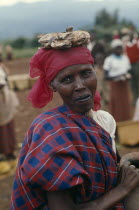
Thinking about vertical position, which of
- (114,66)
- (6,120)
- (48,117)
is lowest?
(6,120)

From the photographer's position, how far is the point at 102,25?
2472 centimetres

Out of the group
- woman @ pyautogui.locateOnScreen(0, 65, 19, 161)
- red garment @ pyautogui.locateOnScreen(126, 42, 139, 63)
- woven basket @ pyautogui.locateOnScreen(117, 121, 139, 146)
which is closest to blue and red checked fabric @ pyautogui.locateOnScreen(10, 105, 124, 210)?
woman @ pyautogui.locateOnScreen(0, 65, 19, 161)

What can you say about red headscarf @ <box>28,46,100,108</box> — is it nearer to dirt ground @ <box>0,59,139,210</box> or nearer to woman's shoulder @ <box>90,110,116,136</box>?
dirt ground @ <box>0,59,139,210</box>

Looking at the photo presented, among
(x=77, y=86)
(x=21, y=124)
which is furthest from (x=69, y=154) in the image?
(x=21, y=124)

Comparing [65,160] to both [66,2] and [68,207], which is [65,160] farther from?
[66,2]

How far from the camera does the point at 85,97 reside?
5.37ft

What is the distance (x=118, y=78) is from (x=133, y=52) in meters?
1.67

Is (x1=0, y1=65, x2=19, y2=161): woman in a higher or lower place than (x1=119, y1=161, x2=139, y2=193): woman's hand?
lower

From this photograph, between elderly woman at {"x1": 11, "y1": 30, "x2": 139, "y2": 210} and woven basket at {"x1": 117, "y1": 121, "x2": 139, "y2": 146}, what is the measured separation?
3891 mm

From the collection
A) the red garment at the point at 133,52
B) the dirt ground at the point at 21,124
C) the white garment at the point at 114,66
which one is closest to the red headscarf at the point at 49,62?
the dirt ground at the point at 21,124

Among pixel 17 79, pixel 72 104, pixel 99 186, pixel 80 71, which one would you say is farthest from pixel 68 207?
pixel 17 79

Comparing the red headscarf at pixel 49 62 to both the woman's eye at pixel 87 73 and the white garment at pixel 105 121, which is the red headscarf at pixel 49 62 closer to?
the woman's eye at pixel 87 73

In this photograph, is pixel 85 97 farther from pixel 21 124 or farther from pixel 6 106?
pixel 21 124

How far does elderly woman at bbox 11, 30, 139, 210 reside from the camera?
147cm
